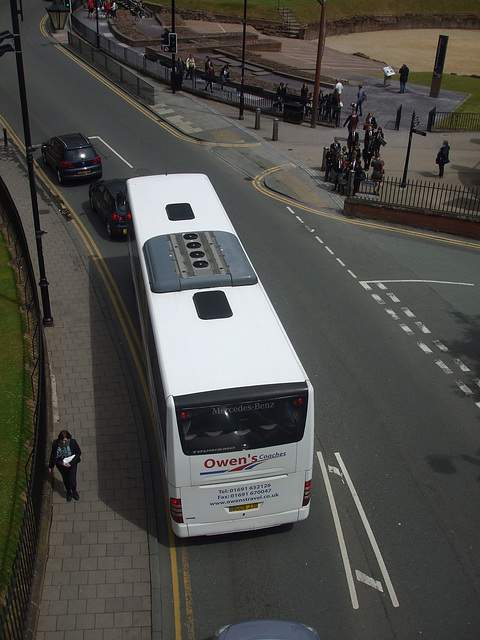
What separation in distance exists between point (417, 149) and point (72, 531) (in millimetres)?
27558

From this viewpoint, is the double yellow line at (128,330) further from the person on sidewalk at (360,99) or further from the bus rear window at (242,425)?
the person on sidewalk at (360,99)

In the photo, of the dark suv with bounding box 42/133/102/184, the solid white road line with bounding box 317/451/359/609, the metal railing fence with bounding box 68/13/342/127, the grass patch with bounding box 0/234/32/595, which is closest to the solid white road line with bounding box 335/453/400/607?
the solid white road line with bounding box 317/451/359/609

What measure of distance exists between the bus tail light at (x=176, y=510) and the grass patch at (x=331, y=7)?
201ft

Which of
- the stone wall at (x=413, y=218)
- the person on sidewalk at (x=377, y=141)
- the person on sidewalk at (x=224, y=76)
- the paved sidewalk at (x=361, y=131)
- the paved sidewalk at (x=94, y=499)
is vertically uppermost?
the person on sidewalk at (x=224, y=76)

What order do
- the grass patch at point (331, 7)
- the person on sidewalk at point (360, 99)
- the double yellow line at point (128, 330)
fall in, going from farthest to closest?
the grass patch at point (331, 7)
the person on sidewalk at point (360, 99)
the double yellow line at point (128, 330)

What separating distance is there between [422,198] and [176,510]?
19.7 metres

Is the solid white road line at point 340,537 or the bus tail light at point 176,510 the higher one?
the bus tail light at point 176,510

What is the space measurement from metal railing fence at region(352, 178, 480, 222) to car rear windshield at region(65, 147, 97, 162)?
10.8 m

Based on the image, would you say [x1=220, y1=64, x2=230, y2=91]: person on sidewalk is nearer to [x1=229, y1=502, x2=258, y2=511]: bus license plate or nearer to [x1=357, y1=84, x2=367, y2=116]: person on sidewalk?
[x1=357, y1=84, x2=367, y2=116]: person on sidewalk

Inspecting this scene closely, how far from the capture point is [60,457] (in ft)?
37.5

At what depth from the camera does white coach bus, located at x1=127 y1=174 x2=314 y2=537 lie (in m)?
9.67

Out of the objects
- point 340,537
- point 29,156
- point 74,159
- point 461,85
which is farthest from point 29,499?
point 461,85

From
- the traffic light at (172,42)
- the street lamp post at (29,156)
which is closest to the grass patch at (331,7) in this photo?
the traffic light at (172,42)

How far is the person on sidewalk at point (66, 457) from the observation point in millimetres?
11391
